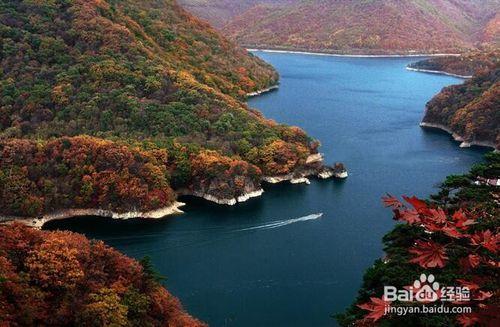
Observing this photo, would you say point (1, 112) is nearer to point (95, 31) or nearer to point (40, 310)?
point (95, 31)

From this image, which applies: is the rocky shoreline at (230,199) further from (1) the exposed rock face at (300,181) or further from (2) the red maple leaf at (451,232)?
→ (2) the red maple leaf at (451,232)

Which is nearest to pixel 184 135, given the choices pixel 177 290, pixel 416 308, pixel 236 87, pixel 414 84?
pixel 177 290

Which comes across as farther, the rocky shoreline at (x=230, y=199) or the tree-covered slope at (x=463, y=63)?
the tree-covered slope at (x=463, y=63)

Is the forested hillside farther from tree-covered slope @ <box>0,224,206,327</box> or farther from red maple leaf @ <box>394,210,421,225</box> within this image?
red maple leaf @ <box>394,210,421,225</box>

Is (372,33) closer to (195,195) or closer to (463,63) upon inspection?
(463,63)

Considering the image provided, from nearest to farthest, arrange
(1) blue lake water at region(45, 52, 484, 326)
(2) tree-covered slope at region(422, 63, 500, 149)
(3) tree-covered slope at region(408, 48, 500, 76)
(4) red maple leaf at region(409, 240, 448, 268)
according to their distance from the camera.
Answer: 1. (4) red maple leaf at region(409, 240, 448, 268)
2. (1) blue lake water at region(45, 52, 484, 326)
3. (2) tree-covered slope at region(422, 63, 500, 149)
4. (3) tree-covered slope at region(408, 48, 500, 76)

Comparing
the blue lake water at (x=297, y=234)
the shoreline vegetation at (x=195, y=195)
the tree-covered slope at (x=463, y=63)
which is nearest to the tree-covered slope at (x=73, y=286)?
the blue lake water at (x=297, y=234)

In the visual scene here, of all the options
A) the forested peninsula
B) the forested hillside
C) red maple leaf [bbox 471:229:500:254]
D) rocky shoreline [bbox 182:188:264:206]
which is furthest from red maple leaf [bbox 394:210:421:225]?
the forested peninsula
